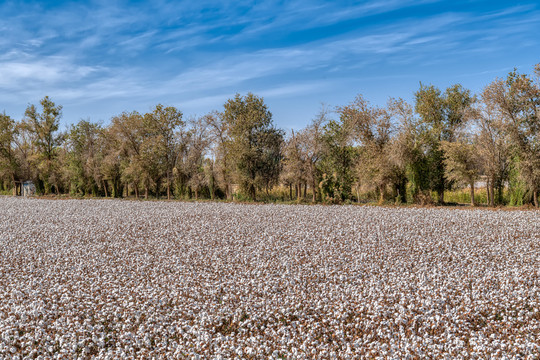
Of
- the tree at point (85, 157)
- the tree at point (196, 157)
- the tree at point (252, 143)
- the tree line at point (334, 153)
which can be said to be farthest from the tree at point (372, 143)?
the tree at point (85, 157)

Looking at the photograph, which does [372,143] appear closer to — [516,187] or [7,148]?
[516,187]

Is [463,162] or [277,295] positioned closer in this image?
[277,295]

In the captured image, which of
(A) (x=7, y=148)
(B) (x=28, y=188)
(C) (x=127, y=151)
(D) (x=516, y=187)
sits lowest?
(D) (x=516, y=187)

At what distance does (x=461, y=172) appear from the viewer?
82.0ft

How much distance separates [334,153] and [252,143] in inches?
290

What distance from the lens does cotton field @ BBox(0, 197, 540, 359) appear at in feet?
20.2

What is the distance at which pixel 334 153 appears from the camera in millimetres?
30516

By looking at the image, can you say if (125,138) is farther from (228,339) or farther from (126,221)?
(228,339)

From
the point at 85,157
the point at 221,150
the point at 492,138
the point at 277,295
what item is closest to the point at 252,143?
A: the point at 221,150

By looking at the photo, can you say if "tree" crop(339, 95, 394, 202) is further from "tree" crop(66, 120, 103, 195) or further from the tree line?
"tree" crop(66, 120, 103, 195)

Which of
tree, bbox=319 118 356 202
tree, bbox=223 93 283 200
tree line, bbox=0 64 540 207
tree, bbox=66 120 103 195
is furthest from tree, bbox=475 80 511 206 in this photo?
tree, bbox=66 120 103 195

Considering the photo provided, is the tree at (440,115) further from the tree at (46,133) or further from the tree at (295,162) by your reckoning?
the tree at (46,133)

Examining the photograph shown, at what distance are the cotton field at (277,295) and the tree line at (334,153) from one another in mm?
10667

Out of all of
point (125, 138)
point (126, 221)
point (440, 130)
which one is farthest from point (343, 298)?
point (125, 138)
